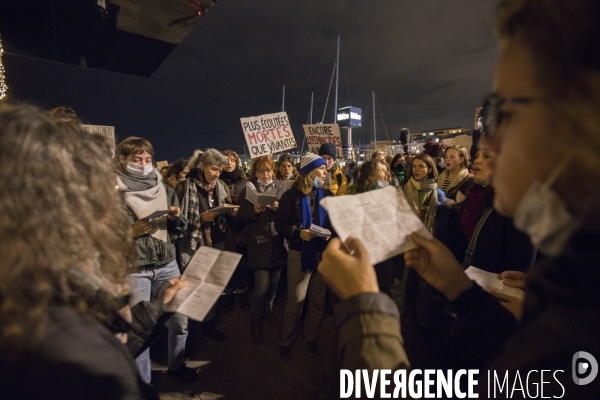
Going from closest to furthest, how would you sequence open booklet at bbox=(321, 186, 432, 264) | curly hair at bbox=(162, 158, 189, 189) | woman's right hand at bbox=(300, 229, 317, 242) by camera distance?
open booklet at bbox=(321, 186, 432, 264), woman's right hand at bbox=(300, 229, 317, 242), curly hair at bbox=(162, 158, 189, 189)

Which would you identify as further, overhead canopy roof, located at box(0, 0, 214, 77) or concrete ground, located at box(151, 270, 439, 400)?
overhead canopy roof, located at box(0, 0, 214, 77)

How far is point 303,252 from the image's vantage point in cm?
329

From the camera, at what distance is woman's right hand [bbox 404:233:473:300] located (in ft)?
4.53

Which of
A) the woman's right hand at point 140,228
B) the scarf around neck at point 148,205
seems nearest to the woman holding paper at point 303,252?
the scarf around neck at point 148,205

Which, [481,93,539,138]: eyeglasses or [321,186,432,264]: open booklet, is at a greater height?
[481,93,539,138]: eyeglasses

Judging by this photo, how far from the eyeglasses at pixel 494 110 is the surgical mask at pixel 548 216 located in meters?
0.24

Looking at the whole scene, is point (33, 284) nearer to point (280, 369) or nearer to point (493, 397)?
point (493, 397)

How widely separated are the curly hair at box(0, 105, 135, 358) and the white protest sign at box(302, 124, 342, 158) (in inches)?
311

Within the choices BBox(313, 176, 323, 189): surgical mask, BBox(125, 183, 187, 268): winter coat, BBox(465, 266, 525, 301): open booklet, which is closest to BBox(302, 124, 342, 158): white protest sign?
BBox(313, 176, 323, 189): surgical mask

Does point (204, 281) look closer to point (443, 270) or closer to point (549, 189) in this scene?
point (443, 270)

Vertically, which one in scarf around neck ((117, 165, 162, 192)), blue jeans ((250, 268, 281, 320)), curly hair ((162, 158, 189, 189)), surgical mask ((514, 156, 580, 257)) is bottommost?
blue jeans ((250, 268, 281, 320))

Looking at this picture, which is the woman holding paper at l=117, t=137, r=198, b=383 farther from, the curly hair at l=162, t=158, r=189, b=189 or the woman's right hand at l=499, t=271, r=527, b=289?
the woman's right hand at l=499, t=271, r=527, b=289

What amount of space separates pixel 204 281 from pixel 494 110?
5.33 feet

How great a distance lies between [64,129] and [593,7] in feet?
5.23
